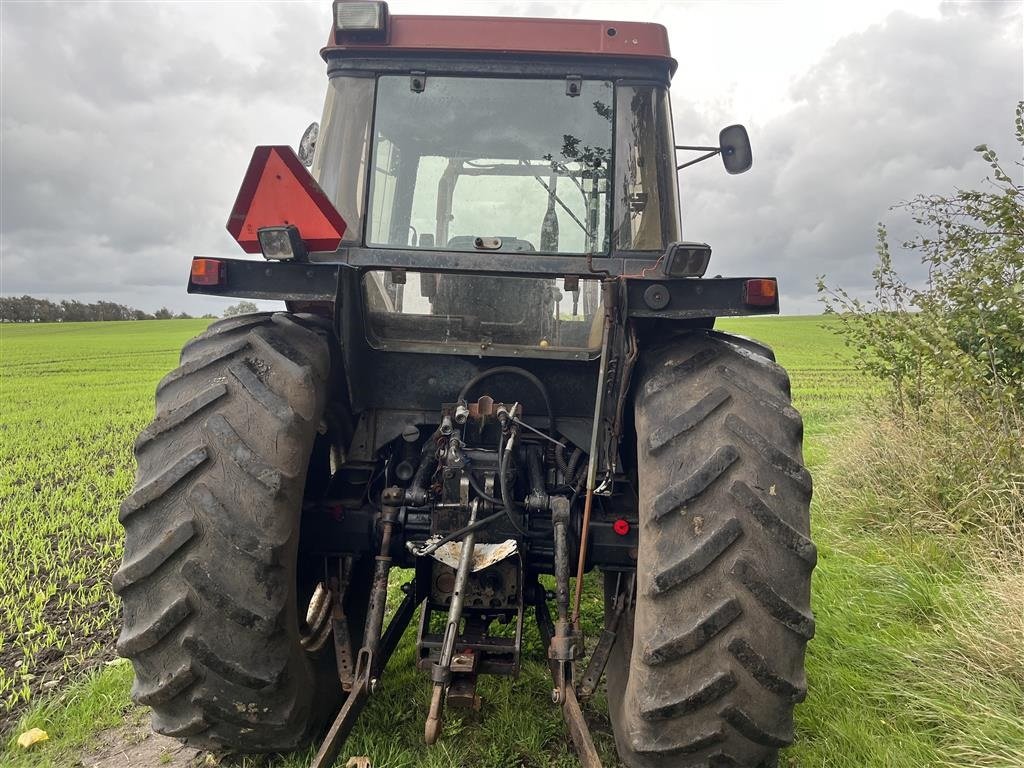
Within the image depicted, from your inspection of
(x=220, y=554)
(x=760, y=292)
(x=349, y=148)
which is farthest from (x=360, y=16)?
(x=220, y=554)

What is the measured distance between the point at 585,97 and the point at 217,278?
4.99 ft

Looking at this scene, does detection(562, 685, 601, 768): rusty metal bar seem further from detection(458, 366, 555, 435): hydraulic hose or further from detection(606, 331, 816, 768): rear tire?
detection(458, 366, 555, 435): hydraulic hose

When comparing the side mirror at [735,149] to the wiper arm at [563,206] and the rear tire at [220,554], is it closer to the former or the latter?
the wiper arm at [563,206]

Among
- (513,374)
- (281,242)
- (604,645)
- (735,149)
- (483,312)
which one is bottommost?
(604,645)

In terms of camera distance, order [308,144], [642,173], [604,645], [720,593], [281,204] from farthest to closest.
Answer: [308,144] → [642,173] → [604,645] → [281,204] → [720,593]

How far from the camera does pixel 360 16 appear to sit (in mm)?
2801

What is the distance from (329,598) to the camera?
9.11 feet

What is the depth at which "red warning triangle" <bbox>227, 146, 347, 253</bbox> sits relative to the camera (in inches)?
84.0

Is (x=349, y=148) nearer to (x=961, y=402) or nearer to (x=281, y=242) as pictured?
(x=281, y=242)

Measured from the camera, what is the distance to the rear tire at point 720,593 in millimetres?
1997

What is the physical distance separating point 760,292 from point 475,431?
1154mm

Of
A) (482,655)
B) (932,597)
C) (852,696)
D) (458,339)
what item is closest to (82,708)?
(482,655)

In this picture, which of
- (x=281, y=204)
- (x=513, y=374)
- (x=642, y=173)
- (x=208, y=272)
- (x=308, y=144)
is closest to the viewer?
(x=281, y=204)

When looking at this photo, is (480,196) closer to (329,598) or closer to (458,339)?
(458,339)
